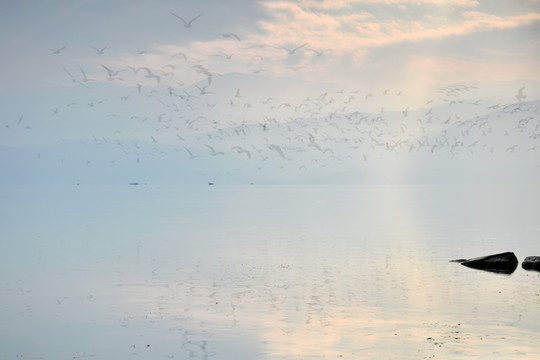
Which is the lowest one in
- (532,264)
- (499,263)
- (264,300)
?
(499,263)

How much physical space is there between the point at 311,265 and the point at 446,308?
1491 cm

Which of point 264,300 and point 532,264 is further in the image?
point 532,264

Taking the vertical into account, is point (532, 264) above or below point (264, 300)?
below

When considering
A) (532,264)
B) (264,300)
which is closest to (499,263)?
(532,264)

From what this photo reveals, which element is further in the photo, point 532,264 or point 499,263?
point 532,264

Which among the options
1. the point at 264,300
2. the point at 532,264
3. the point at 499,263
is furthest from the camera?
the point at 532,264

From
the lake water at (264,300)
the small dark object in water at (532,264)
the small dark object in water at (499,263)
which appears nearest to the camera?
the lake water at (264,300)

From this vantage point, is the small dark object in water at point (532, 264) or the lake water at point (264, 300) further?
the small dark object in water at point (532, 264)

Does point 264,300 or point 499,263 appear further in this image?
point 499,263

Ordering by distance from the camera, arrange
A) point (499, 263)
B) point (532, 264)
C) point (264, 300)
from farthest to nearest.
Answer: point (532, 264) → point (499, 263) → point (264, 300)

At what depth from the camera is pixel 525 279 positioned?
37.2 m

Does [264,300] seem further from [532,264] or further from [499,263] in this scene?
[532,264]

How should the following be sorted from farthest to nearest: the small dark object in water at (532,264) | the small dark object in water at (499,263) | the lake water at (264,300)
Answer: the small dark object in water at (532,264) → the small dark object in water at (499,263) → the lake water at (264,300)

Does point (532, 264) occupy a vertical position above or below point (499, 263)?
above
